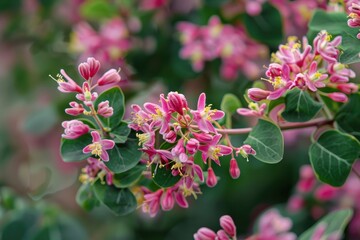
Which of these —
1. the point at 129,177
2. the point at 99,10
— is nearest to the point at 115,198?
the point at 129,177

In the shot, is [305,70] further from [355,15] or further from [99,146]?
[99,146]

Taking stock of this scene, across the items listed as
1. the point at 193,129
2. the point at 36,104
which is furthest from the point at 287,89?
the point at 36,104

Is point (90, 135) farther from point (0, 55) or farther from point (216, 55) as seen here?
point (0, 55)

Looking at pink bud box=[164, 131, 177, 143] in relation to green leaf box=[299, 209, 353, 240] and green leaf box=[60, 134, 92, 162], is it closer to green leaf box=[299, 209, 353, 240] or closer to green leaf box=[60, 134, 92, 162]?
green leaf box=[60, 134, 92, 162]

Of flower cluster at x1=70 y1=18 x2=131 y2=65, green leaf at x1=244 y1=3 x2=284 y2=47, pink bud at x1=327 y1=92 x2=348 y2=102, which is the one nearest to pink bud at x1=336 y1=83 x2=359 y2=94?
pink bud at x1=327 y1=92 x2=348 y2=102

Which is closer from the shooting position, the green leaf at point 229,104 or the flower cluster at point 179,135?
the flower cluster at point 179,135

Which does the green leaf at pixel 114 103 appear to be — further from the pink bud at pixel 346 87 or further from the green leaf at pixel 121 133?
the pink bud at pixel 346 87

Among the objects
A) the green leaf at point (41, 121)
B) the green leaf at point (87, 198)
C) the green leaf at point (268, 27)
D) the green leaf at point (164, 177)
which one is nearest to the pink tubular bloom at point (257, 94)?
the green leaf at point (164, 177)
